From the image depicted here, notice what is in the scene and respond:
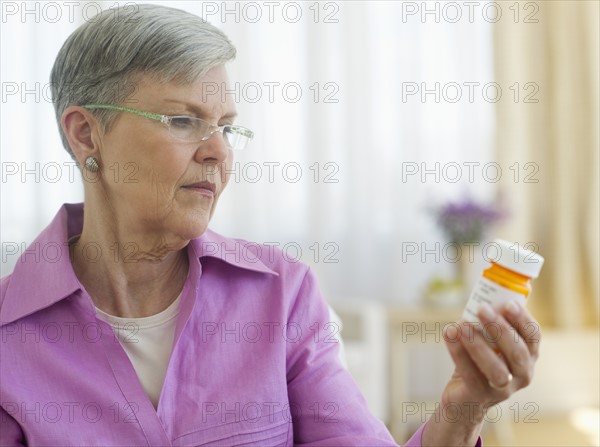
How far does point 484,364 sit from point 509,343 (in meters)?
0.04

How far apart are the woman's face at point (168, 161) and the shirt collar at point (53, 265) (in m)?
0.09

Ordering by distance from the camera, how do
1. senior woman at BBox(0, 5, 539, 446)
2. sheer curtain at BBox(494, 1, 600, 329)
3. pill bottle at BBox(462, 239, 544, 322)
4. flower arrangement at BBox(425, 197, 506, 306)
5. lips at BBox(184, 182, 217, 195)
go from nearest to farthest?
pill bottle at BBox(462, 239, 544, 322) < senior woman at BBox(0, 5, 539, 446) < lips at BBox(184, 182, 217, 195) < flower arrangement at BBox(425, 197, 506, 306) < sheer curtain at BBox(494, 1, 600, 329)

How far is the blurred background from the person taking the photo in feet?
11.2

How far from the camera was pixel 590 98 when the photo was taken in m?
3.38

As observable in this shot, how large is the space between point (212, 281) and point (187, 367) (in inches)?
6.4

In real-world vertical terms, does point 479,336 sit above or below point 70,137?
below

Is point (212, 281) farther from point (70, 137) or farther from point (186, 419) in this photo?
point (70, 137)

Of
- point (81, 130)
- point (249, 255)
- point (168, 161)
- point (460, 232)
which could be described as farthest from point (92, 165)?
point (460, 232)

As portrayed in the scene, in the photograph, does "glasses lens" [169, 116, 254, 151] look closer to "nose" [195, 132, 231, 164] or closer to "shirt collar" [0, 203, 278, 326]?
"nose" [195, 132, 231, 164]

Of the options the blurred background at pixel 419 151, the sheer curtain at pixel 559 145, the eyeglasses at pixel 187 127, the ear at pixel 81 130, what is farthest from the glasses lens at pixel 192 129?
the sheer curtain at pixel 559 145

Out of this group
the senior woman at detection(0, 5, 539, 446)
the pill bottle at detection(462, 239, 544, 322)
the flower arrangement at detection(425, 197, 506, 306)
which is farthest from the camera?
the flower arrangement at detection(425, 197, 506, 306)

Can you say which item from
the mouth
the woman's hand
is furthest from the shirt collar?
the woman's hand

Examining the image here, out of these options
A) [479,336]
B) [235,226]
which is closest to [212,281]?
[479,336]

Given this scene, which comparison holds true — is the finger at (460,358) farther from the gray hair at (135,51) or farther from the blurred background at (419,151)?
the blurred background at (419,151)
